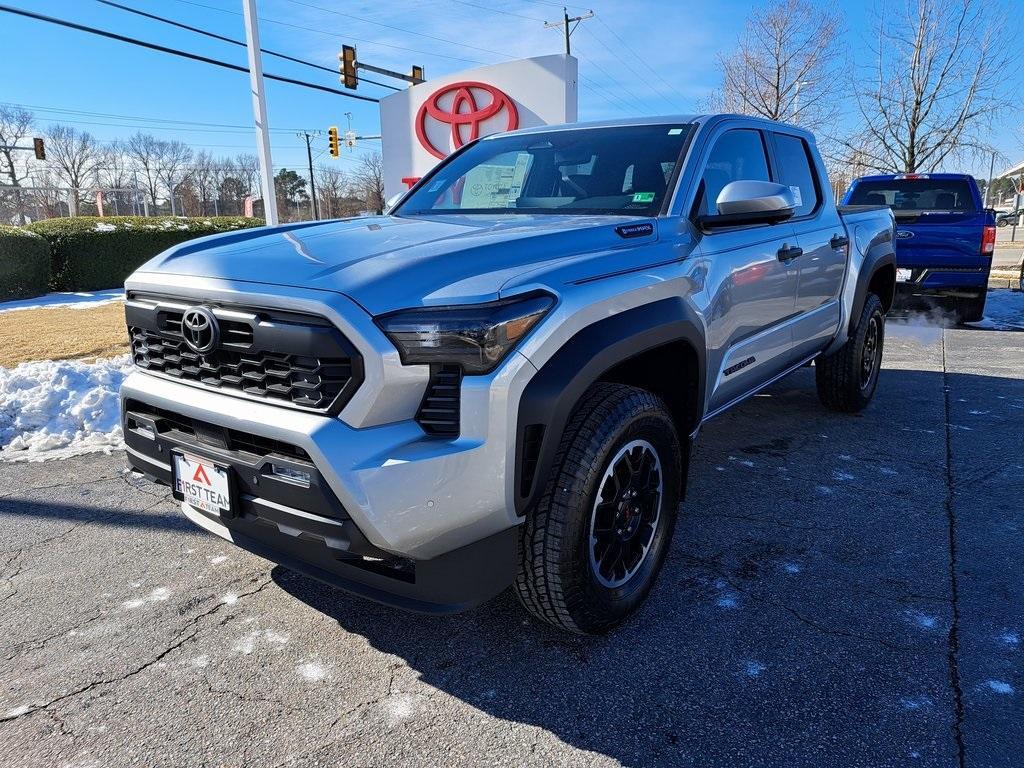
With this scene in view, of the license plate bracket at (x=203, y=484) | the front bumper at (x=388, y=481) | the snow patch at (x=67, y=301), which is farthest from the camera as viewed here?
the snow patch at (x=67, y=301)

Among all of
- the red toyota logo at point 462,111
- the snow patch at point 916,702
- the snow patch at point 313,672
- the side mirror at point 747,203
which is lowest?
the snow patch at point 916,702

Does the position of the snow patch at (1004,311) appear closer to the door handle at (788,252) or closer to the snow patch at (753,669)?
the door handle at (788,252)

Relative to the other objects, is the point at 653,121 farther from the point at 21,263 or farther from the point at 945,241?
the point at 21,263

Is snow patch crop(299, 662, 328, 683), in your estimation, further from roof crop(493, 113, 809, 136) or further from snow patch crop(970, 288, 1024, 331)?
snow patch crop(970, 288, 1024, 331)

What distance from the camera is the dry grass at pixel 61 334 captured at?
774cm

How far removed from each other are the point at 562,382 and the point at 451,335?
364mm

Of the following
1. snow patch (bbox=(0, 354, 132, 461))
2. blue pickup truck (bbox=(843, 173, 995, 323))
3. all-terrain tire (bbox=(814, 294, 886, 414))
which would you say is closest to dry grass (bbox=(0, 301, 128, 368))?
snow patch (bbox=(0, 354, 132, 461))

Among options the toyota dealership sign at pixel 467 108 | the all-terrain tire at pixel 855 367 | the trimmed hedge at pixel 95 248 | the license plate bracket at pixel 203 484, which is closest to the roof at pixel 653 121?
the all-terrain tire at pixel 855 367

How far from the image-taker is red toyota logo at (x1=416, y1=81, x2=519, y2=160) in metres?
11.5

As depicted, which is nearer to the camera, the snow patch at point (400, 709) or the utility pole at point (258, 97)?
the snow patch at point (400, 709)

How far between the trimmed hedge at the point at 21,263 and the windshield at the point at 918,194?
1416cm

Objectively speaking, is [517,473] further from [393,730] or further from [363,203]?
[363,203]

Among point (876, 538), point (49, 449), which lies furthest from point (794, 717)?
point (49, 449)

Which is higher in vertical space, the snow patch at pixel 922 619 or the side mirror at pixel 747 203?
the side mirror at pixel 747 203
